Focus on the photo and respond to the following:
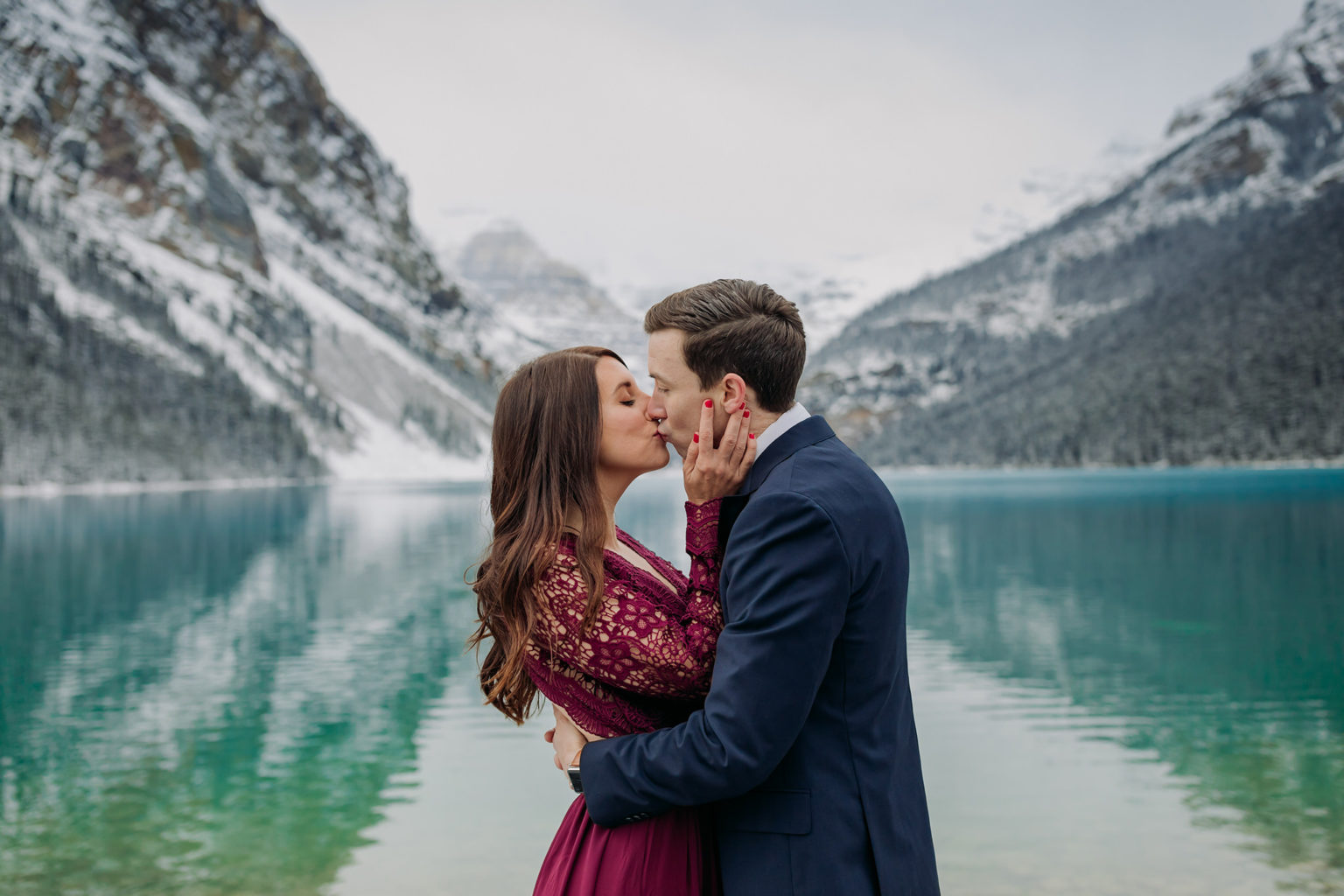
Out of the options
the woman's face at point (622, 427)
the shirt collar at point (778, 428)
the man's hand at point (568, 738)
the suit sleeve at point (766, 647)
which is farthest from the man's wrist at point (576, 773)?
the shirt collar at point (778, 428)

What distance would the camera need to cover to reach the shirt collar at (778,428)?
107 inches

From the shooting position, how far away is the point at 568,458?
2928 millimetres

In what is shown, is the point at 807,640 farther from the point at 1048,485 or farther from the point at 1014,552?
the point at 1048,485

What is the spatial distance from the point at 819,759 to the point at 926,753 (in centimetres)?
955

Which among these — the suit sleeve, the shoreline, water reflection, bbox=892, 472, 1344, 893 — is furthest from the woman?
the shoreline

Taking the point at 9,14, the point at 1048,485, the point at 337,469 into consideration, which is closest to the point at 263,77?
the point at 9,14

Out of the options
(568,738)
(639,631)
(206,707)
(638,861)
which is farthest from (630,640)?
(206,707)

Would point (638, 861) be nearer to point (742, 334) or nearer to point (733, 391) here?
point (733, 391)

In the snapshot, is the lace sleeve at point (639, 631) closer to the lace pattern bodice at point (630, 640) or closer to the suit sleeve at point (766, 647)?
the lace pattern bodice at point (630, 640)

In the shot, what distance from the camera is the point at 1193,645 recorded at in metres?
17.5

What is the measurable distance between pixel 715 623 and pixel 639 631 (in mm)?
202

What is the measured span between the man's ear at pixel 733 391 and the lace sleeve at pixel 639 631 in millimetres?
304

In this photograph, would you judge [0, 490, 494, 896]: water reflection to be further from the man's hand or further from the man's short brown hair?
the man's short brown hair

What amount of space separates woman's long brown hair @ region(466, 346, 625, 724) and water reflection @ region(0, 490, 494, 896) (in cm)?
601
